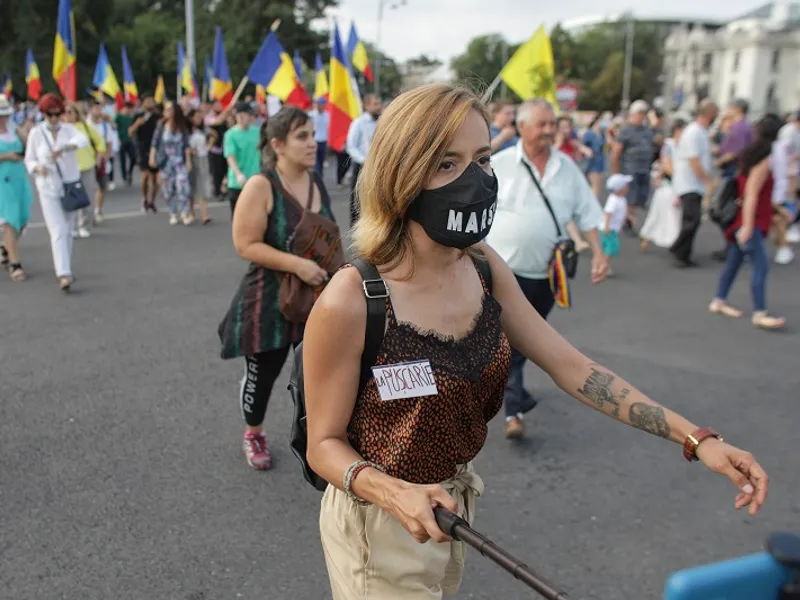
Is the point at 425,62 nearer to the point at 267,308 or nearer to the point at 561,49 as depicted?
the point at 561,49

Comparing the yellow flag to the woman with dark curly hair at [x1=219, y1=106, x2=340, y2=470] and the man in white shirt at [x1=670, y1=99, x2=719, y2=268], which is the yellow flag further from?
the woman with dark curly hair at [x1=219, y1=106, x2=340, y2=470]

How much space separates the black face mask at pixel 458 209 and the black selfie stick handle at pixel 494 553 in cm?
64

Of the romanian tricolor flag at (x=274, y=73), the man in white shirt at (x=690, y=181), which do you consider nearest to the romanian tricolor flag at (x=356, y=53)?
the romanian tricolor flag at (x=274, y=73)

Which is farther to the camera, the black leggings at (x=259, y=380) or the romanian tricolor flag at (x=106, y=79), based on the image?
the romanian tricolor flag at (x=106, y=79)

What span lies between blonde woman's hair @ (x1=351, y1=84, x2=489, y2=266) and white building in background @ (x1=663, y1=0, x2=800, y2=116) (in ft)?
368

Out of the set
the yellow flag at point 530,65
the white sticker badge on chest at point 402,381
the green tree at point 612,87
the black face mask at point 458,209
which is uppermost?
the yellow flag at point 530,65

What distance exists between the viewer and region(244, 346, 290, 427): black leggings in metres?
4.02

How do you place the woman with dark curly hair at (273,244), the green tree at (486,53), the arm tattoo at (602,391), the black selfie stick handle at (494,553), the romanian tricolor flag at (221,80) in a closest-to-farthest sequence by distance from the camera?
the black selfie stick handle at (494,553)
the arm tattoo at (602,391)
the woman with dark curly hair at (273,244)
the romanian tricolor flag at (221,80)
the green tree at (486,53)

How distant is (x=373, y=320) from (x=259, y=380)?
236 cm

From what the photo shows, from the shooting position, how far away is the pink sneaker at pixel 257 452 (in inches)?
163

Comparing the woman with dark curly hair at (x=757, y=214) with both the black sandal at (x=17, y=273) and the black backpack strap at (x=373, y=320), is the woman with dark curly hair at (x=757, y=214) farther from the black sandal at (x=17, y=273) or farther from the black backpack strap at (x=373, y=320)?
the black sandal at (x=17, y=273)

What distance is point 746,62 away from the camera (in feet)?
367

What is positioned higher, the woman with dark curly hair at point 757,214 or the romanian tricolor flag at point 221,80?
the romanian tricolor flag at point 221,80

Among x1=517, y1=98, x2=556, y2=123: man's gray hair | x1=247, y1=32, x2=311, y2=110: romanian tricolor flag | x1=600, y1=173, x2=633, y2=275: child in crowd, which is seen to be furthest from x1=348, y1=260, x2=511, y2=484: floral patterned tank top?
x1=247, y1=32, x2=311, y2=110: romanian tricolor flag
